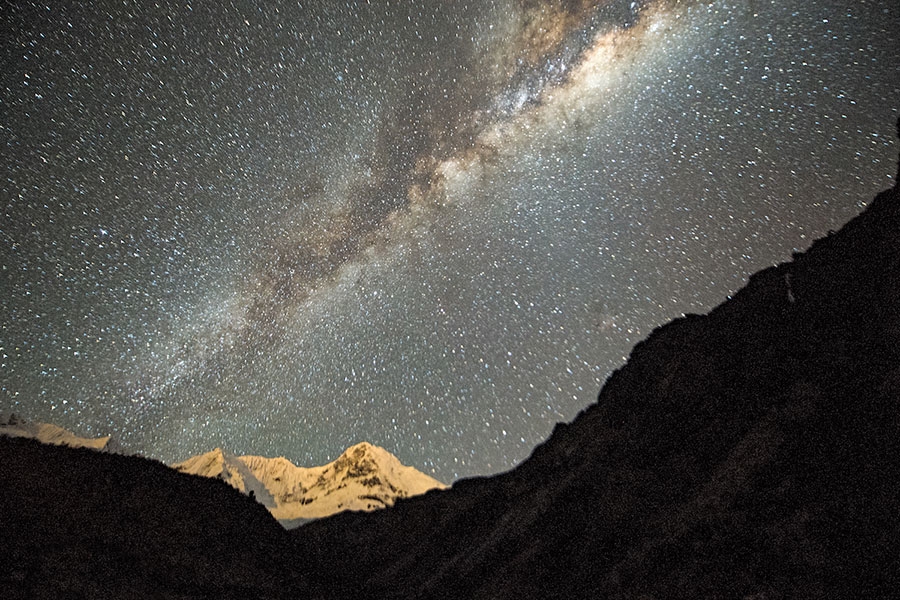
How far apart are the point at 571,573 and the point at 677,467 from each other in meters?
7.49

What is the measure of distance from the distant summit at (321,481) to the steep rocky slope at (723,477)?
184 feet

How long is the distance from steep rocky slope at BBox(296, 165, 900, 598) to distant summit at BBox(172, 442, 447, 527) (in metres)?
56.2

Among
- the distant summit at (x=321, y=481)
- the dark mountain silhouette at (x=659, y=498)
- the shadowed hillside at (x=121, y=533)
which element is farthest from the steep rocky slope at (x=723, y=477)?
the distant summit at (x=321, y=481)

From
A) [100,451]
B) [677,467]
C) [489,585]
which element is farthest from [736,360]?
[100,451]

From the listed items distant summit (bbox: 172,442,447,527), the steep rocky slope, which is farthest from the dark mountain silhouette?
distant summit (bbox: 172,442,447,527)

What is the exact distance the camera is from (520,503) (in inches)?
984

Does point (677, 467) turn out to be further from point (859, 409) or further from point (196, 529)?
point (196, 529)

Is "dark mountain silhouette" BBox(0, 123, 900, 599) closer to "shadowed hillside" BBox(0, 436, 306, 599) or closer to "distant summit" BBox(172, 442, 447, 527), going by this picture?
"shadowed hillside" BBox(0, 436, 306, 599)

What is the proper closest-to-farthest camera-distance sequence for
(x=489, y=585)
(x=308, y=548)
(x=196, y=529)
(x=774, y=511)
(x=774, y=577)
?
(x=774, y=577) → (x=774, y=511) → (x=489, y=585) → (x=196, y=529) → (x=308, y=548)

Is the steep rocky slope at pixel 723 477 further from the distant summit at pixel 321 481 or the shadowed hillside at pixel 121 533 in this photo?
the distant summit at pixel 321 481

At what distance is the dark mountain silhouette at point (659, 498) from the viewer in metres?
12.6

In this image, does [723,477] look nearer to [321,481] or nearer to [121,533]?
[121,533]

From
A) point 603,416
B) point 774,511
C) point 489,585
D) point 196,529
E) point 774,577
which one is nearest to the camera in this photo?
point 774,577

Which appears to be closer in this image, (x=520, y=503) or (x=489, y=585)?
(x=489, y=585)
